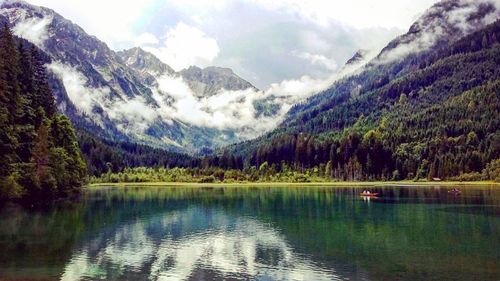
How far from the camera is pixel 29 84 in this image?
129125mm

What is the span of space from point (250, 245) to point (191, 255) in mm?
10125

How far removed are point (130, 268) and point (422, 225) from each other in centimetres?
5216

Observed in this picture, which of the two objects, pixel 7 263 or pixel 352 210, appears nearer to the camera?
pixel 7 263

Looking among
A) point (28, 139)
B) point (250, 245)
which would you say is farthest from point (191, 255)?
point (28, 139)

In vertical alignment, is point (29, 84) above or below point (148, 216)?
above

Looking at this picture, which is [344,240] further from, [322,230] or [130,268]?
[130,268]

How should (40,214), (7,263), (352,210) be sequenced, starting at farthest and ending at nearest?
1. (352,210)
2. (40,214)
3. (7,263)

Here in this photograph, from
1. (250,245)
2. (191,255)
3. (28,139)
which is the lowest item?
(191,255)

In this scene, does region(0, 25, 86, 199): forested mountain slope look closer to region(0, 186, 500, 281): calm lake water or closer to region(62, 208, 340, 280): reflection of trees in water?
region(0, 186, 500, 281): calm lake water

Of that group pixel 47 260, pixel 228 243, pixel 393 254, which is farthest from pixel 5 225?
pixel 393 254

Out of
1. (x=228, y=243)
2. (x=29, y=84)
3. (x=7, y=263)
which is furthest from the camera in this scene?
(x=29, y=84)

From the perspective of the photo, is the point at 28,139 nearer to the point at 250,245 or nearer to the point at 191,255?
the point at 250,245

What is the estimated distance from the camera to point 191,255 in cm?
6062

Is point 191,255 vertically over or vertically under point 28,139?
under
